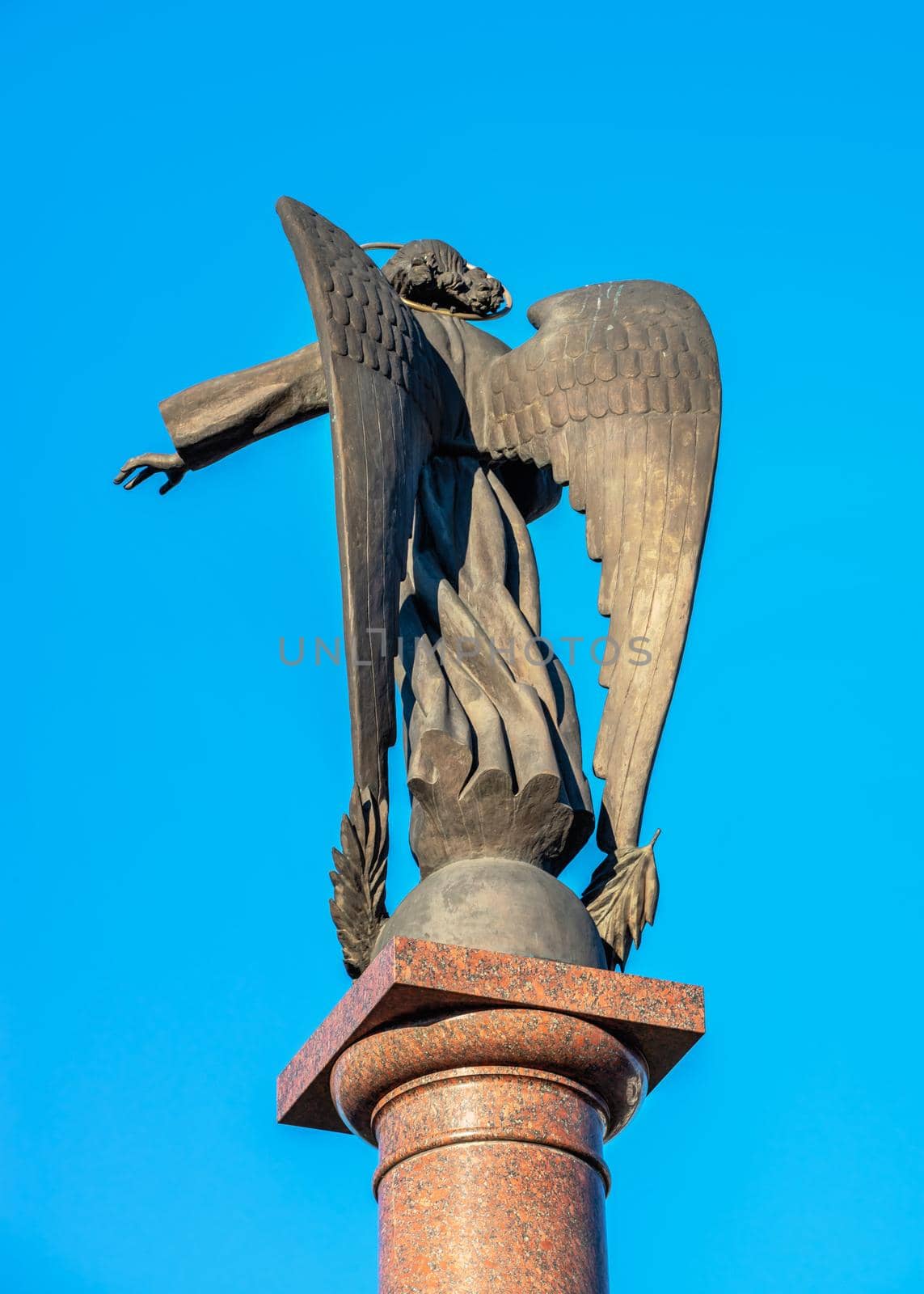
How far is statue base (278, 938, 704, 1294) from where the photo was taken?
5895 mm

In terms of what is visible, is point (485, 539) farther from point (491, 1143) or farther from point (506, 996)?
point (491, 1143)

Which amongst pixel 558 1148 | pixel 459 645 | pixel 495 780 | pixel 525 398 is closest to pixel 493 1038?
pixel 558 1148

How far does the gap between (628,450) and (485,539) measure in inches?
28.9

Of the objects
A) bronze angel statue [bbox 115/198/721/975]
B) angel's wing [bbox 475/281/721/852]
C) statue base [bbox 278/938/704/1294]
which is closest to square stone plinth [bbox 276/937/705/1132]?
statue base [bbox 278/938/704/1294]

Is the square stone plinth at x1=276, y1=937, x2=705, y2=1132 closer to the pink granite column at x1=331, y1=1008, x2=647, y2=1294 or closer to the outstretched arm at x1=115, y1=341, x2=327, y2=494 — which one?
the pink granite column at x1=331, y1=1008, x2=647, y2=1294

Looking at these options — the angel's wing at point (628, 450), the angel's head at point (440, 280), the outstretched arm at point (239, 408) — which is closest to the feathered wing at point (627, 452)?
the angel's wing at point (628, 450)

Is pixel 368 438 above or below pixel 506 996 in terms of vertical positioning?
above

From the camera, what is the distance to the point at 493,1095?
6.19m

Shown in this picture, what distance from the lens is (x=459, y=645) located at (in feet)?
24.9

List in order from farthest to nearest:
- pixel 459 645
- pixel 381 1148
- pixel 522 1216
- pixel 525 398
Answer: pixel 525 398 → pixel 459 645 → pixel 381 1148 → pixel 522 1216

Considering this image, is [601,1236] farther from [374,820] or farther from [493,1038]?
[374,820]

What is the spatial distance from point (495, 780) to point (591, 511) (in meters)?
1.57

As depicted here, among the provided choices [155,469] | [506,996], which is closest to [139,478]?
[155,469]

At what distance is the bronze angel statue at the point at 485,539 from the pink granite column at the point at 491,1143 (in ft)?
1.47
